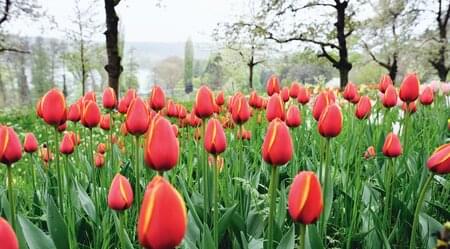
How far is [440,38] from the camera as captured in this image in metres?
27.2

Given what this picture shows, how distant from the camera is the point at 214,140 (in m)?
1.28

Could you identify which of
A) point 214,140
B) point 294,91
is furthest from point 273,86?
point 214,140

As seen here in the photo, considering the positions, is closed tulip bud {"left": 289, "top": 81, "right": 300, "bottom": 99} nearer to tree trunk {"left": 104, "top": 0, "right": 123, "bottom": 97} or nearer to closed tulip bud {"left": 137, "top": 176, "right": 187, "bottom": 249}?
closed tulip bud {"left": 137, "top": 176, "right": 187, "bottom": 249}

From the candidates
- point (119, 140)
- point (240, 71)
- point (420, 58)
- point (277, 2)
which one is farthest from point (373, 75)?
point (119, 140)

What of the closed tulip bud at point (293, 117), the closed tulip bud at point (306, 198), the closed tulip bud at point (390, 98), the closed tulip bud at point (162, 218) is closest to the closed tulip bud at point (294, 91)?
the closed tulip bud at point (390, 98)

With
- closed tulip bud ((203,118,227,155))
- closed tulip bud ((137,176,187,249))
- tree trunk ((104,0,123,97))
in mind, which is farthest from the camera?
tree trunk ((104,0,123,97))

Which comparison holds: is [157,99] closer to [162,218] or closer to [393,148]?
[393,148]

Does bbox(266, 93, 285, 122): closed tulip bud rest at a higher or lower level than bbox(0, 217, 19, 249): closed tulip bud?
higher

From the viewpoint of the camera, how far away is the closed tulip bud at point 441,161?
1.07 m

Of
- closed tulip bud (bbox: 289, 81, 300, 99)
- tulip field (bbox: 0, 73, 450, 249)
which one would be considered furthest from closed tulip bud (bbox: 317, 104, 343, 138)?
closed tulip bud (bbox: 289, 81, 300, 99)

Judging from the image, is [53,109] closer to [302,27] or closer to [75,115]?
[75,115]

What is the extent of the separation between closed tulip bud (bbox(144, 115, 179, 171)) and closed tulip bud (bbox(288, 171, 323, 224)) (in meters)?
0.28

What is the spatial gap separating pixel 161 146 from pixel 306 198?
323mm

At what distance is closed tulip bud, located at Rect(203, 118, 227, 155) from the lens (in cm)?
128
